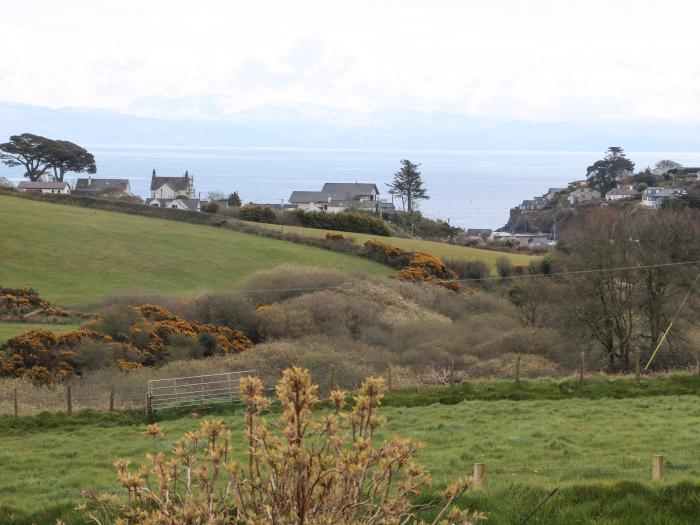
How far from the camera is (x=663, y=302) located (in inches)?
1346

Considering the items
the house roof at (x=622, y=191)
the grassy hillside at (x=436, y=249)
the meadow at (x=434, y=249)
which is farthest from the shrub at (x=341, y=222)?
the house roof at (x=622, y=191)

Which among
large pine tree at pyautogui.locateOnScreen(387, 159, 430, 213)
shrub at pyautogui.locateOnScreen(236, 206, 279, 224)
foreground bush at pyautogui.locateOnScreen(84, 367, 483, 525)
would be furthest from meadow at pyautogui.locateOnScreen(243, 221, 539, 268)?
foreground bush at pyautogui.locateOnScreen(84, 367, 483, 525)

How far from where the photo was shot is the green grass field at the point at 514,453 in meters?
9.84

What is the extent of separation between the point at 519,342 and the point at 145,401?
53.2 ft

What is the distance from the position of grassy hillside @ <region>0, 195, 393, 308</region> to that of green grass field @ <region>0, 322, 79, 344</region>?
3473 millimetres

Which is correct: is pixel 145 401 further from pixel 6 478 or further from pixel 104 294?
pixel 104 294

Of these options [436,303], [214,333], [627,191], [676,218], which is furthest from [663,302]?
[627,191]

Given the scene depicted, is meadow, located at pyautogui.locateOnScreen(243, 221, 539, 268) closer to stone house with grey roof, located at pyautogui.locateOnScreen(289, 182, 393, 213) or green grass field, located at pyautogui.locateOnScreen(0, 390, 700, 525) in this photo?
green grass field, located at pyautogui.locateOnScreen(0, 390, 700, 525)

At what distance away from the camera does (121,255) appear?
171 feet

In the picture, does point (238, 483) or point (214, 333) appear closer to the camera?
point (238, 483)

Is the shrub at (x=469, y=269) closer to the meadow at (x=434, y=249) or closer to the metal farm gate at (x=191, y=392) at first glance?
the meadow at (x=434, y=249)

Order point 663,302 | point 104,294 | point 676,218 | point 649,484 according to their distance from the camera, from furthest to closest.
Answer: point 104,294, point 676,218, point 663,302, point 649,484

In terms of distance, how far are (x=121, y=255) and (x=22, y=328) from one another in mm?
17068

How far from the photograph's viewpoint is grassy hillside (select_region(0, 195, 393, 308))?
150ft
